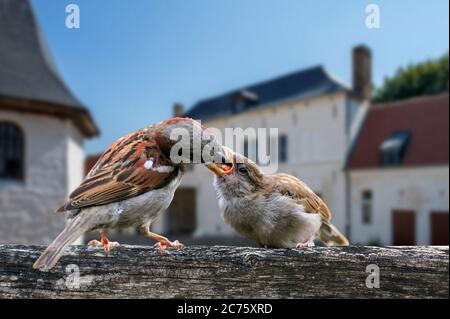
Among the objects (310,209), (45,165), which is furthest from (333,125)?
(310,209)

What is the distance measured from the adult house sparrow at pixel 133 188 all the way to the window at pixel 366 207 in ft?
54.7

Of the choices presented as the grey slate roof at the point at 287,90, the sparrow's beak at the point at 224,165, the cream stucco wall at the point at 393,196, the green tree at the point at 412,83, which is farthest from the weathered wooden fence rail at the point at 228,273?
the green tree at the point at 412,83

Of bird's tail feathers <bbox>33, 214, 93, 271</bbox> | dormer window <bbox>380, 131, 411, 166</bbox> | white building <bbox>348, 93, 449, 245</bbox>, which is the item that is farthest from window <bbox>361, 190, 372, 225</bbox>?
bird's tail feathers <bbox>33, 214, 93, 271</bbox>

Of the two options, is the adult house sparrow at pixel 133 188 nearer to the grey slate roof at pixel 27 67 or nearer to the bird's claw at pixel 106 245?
the bird's claw at pixel 106 245

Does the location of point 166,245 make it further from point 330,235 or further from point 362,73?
point 362,73

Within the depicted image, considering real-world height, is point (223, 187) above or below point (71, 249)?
above

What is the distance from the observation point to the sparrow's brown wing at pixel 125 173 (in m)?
1.19

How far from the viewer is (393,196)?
16703mm

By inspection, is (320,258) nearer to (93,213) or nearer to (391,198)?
(93,213)

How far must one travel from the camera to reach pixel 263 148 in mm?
914

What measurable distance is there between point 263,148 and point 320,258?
58 centimetres

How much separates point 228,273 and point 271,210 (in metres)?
0.26

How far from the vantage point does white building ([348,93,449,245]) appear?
15.2 m

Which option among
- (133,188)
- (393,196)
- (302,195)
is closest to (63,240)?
(133,188)
